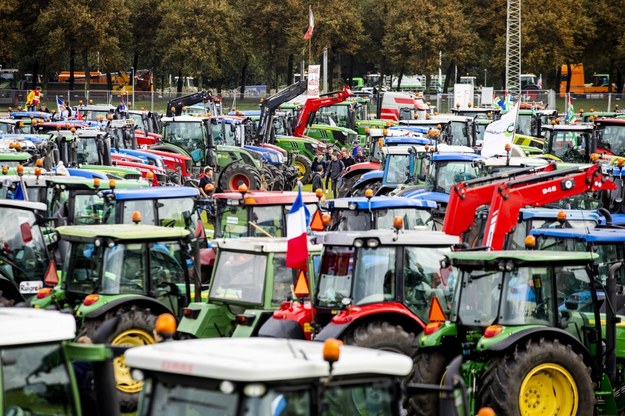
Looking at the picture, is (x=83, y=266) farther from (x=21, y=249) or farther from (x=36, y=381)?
(x=36, y=381)

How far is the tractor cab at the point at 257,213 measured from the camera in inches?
766

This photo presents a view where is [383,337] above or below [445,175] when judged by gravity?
below

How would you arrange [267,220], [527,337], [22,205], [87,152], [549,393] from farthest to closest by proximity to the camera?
[87,152], [267,220], [22,205], [549,393], [527,337]

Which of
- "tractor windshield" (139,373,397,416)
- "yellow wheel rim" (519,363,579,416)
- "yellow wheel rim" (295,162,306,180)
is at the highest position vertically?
"tractor windshield" (139,373,397,416)

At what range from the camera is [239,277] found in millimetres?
14938

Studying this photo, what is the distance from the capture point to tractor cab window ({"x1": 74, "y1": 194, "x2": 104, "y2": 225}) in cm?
2158

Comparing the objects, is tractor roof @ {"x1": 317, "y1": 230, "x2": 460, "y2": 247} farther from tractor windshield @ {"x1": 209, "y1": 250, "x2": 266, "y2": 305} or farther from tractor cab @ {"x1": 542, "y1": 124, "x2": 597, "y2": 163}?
tractor cab @ {"x1": 542, "y1": 124, "x2": 597, "y2": 163}

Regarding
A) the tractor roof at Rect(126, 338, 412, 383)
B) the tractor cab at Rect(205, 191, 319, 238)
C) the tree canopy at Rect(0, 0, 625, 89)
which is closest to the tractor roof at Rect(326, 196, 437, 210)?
the tractor cab at Rect(205, 191, 319, 238)

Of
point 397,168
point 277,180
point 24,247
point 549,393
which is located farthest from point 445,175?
point 549,393

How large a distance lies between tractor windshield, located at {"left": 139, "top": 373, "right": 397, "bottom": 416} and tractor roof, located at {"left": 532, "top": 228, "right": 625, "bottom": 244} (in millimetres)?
9513

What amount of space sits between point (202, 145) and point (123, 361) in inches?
973

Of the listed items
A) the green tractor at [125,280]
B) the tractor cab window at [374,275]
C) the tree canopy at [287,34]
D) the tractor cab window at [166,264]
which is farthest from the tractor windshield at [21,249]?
the tree canopy at [287,34]

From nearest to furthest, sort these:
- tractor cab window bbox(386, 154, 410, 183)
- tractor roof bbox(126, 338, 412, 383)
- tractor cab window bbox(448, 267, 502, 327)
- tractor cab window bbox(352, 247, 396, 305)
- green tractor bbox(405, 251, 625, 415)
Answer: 1. tractor roof bbox(126, 338, 412, 383)
2. green tractor bbox(405, 251, 625, 415)
3. tractor cab window bbox(448, 267, 502, 327)
4. tractor cab window bbox(352, 247, 396, 305)
5. tractor cab window bbox(386, 154, 410, 183)

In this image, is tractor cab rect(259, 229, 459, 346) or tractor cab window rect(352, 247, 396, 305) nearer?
tractor cab rect(259, 229, 459, 346)
